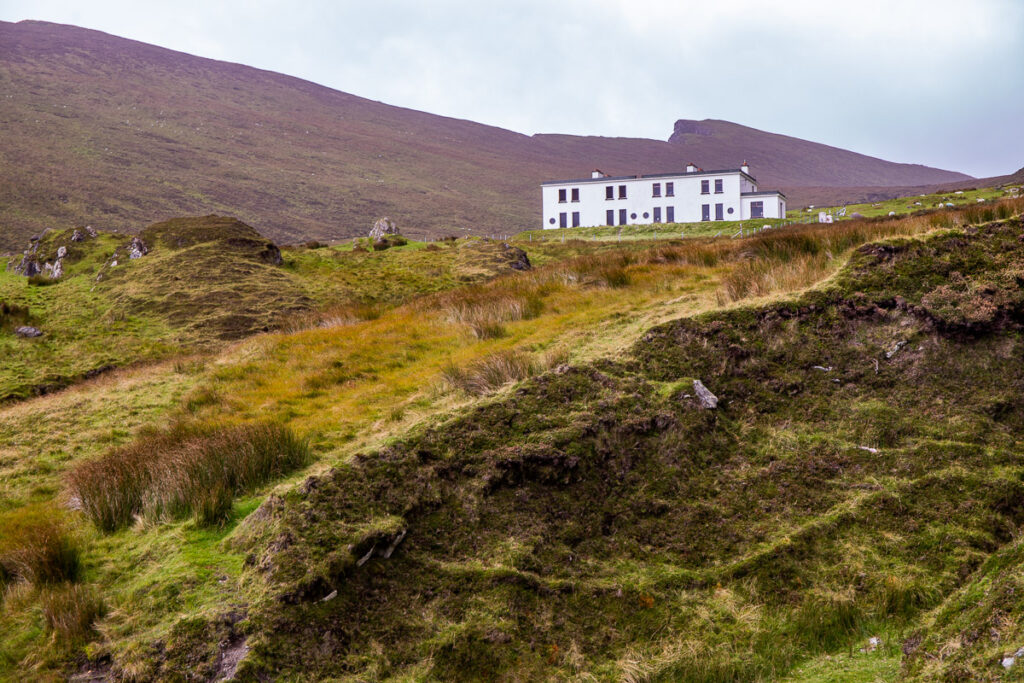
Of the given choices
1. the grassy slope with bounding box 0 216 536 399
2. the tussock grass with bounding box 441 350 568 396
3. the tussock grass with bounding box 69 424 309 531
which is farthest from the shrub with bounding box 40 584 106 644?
the grassy slope with bounding box 0 216 536 399

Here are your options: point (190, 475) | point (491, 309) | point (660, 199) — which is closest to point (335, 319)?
point (491, 309)

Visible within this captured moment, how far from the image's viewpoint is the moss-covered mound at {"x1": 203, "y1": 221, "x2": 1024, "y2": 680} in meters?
4.61

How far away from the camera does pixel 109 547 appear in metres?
6.08

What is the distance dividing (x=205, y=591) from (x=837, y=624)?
465 cm

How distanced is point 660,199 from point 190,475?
6733cm

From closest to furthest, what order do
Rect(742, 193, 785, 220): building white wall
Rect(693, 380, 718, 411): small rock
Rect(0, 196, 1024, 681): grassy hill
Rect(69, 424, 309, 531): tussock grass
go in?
Rect(0, 196, 1024, 681): grassy hill < Rect(69, 424, 309, 531): tussock grass < Rect(693, 380, 718, 411): small rock < Rect(742, 193, 785, 220): building white wall

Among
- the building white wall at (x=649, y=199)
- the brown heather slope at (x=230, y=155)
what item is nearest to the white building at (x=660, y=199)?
the building white wall at (x=649, y=199)

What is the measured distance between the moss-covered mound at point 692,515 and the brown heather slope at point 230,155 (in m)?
75.4

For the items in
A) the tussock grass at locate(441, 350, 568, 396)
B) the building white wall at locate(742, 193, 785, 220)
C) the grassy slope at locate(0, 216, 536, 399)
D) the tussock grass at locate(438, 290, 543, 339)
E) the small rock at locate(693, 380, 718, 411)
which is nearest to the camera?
the small rock at locate(693, 380, 718, 411)

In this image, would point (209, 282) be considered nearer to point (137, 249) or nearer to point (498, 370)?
point (137, 249)

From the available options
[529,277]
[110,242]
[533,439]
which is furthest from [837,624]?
[110,242]

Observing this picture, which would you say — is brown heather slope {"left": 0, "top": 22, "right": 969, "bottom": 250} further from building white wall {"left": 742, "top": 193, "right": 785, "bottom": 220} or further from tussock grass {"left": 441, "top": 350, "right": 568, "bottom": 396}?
tussock grass {"left": 441, "top": 350, "right": 568, "bottom": 396}

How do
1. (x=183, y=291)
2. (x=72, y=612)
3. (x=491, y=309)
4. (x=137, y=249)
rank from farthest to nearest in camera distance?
1. (x=137, y=249)
2. (x=183, y=291)
3. (x=491, y=309)
4. (x=72, y=612)

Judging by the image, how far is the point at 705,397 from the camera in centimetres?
703
